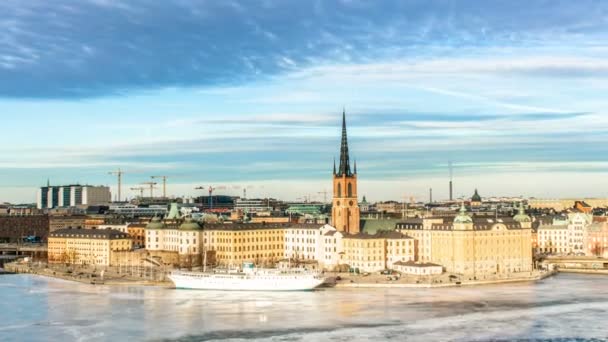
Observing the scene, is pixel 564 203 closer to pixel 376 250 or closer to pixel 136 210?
pixel 136 210

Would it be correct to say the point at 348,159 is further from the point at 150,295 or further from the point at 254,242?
the point at 150,295

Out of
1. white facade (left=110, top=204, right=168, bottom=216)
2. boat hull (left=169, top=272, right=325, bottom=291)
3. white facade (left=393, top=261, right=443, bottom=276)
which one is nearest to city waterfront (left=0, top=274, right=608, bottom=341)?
boat hull (left=169, top=272, right=325, bottom=291)

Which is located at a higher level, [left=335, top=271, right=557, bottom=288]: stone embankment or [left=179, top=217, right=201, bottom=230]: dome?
[left=179, top=217, right=201, bottom=230]: dome

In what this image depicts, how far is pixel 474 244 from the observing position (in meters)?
76.9

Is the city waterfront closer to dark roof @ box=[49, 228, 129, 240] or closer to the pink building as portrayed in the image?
dark roof @ box=[49, 228, 129, 240]

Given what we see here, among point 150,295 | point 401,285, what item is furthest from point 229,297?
point 401,285

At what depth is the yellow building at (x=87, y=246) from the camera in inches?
3511

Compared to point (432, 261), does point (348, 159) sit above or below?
above

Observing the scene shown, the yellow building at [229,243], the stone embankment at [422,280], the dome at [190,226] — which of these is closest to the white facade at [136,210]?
the dome at [190,226]

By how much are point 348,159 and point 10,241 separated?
2349 inches

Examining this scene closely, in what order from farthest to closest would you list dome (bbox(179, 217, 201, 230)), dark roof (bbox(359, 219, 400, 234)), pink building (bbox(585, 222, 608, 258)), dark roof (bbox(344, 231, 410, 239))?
pink building (bbox(585, 222, 608, 258))
dome (bbox(179, 217, 201, 230))
dark roof (bbox(359, 219, 400, 234))
dark roof (bbox(344, 231, 410, 239))

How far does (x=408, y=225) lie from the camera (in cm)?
8294

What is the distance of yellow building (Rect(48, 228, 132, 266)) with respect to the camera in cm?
A: 8919

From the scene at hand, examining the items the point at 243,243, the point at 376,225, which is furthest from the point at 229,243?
the point at 376,225
